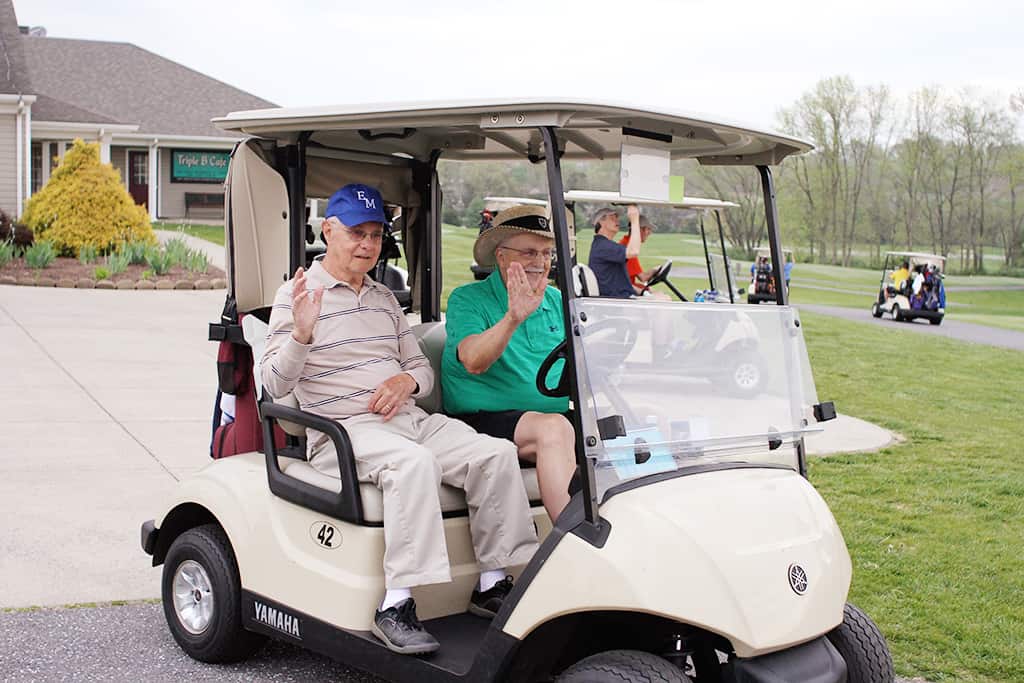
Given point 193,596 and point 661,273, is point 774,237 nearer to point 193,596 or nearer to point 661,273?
point 193,596

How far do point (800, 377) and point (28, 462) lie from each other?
172 inches

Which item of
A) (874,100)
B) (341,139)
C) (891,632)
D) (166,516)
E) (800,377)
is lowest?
(891,632)

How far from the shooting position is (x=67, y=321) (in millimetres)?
11977

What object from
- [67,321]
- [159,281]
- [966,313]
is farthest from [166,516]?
[966,313]

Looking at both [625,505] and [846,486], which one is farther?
[846,486]

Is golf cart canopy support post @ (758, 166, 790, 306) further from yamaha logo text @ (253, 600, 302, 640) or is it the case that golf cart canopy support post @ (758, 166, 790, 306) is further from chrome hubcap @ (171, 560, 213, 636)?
chrome hubcap @ (171, 560, 213, 636)

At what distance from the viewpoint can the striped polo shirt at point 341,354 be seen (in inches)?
137

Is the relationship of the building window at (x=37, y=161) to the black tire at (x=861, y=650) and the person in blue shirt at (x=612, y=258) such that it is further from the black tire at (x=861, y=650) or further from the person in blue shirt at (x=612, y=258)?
the black tire at (x=861, y=650)

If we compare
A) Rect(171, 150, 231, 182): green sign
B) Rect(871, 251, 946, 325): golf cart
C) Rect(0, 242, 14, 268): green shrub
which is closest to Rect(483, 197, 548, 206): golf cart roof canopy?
Rect(0, 242, 14, 268): green shrub

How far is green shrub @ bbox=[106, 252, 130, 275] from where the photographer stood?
16.0 meters

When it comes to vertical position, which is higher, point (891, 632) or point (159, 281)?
point (159, 281)

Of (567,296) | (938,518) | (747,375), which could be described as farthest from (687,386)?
(938,518)

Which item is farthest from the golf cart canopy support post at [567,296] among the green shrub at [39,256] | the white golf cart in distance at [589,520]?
the green shrub at [39,256]

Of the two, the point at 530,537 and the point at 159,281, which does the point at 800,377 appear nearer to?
the point at 530,537
